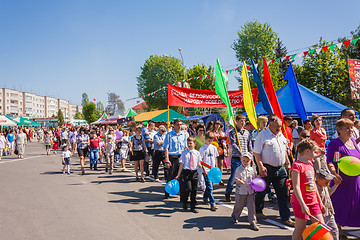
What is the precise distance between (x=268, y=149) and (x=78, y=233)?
3.51 meters

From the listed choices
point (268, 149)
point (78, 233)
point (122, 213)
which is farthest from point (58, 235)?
point (268, 149)

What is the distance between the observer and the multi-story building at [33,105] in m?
115

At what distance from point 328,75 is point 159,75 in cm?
3015

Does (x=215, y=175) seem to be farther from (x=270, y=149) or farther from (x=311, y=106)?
(x=311, y=106)

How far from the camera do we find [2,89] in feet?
330

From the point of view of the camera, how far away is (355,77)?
14.3m

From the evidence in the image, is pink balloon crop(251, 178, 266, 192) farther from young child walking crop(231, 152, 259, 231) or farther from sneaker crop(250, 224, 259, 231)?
sneaker crop(250, 224, 259, 231)

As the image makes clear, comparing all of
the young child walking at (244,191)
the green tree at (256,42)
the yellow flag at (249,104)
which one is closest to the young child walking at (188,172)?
the young child walking at (244,191)

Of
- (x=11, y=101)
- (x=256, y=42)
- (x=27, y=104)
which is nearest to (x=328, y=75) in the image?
(x=256, y=42)

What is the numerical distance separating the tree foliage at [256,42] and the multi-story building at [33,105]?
9611 centimetres

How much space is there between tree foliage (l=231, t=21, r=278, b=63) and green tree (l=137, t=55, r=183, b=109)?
1466cm

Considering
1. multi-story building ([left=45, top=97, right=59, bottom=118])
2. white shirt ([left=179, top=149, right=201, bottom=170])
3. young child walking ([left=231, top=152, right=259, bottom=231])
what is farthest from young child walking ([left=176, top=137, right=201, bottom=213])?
multi-story building ([left=45, top=97, right=59, bottom=118])

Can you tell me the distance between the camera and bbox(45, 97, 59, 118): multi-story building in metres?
134

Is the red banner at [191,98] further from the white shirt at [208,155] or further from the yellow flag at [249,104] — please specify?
the yellow flag at [249,104]
